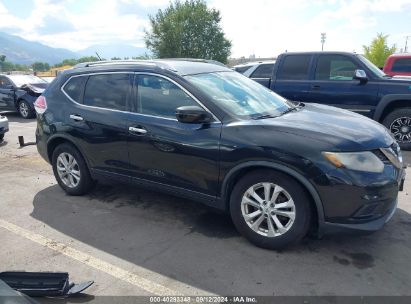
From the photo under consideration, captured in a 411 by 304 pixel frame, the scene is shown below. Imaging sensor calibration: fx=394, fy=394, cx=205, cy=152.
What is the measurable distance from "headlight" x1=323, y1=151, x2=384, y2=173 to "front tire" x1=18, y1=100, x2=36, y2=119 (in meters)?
12.3

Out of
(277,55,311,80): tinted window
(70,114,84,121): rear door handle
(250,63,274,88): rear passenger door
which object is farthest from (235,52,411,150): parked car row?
(70,114,84,121): rear door handle

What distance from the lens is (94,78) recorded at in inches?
190

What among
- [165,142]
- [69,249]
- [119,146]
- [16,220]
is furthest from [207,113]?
[16,220]

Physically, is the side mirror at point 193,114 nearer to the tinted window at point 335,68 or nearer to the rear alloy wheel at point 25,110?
the tinted window at point 335,68

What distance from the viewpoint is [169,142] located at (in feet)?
13.1

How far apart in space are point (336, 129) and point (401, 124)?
4649mm

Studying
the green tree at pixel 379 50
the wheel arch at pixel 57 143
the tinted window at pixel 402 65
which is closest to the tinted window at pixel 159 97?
the wheel arch at pixel 57 143

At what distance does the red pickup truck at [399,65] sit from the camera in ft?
34.0

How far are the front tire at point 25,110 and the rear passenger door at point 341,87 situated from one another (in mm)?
9659

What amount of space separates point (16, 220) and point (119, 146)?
1.49 metres

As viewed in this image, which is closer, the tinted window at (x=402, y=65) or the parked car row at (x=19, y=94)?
the tinted window at (x=402, y=65)

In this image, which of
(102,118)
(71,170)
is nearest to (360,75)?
(102,118)

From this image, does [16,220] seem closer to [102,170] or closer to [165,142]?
[102,170]

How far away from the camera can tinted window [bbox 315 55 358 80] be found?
303 inches
